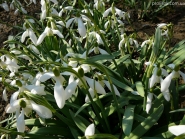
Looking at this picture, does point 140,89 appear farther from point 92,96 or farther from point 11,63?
point 11,63

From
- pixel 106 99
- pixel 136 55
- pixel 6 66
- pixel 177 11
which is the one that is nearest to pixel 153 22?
pixel 177 11

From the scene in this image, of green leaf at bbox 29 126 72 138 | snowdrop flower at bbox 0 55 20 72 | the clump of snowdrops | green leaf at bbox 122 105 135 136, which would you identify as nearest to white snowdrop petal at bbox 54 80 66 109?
the clump of snowdrops

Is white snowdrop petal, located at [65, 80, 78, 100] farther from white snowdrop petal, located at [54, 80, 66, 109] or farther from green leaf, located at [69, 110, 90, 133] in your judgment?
green leaf, located at [69, 110, 90, 133]

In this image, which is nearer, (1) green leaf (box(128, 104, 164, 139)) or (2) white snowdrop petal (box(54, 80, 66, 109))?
(2) white snowdrop petal (box(54, 80, 66, 109))

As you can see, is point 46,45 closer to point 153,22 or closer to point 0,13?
point 153,22

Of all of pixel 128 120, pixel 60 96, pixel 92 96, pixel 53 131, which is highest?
pixel 60 96

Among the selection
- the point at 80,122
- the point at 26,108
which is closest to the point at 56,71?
the point at 26,108

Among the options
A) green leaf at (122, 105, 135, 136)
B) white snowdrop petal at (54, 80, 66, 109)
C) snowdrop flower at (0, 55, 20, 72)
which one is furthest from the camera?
snowdrop flower at (0, 55, 20, 72)

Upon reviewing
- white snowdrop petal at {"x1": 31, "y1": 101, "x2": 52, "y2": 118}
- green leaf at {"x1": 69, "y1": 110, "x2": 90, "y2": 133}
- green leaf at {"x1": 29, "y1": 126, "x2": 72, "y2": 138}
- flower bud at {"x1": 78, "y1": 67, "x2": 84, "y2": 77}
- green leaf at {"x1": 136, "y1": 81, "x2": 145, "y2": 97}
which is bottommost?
green leaf at {"x1": 29, "y1": 126, "x2": 72, "y2": 138}
